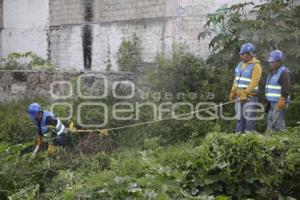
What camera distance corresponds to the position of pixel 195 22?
35.3 ft

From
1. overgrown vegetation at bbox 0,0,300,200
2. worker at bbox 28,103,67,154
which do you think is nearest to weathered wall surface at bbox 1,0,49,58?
overgrown vegetation at bbox 0,0,300,200

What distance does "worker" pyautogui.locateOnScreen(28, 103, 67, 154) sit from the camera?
774cm

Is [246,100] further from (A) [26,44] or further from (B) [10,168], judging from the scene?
(A) [26,44]

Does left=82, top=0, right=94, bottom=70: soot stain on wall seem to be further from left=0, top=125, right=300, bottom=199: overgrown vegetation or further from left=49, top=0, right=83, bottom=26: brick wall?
left=0, top=125, right=300, bottom=199: overgrown vegetation

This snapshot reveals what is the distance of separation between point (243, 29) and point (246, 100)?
2.17 meters

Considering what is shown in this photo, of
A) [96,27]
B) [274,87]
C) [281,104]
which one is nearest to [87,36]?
[96,27]

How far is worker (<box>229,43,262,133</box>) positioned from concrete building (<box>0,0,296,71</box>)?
316cm

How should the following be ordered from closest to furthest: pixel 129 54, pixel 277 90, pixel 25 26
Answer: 1. pixel 277 90
2. pixel 129 54
3. pixel 25 26

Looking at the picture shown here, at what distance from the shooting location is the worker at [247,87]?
729cm

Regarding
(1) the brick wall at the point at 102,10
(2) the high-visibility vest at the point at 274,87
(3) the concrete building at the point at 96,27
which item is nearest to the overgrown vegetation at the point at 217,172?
(2) the high-visibility vest at the point at 274,87

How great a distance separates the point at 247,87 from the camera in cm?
738

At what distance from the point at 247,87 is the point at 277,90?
0.48 metres

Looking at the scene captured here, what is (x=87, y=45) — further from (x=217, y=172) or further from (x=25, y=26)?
(x=217, y=172)

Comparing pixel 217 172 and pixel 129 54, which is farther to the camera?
pixel 129 54
